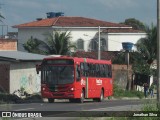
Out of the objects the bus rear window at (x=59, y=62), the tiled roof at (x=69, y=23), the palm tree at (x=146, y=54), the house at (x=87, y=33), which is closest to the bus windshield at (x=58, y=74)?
the bus rear window at (x=59, y=62)

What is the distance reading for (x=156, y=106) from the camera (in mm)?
17656

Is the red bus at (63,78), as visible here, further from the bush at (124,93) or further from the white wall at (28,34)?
the white wall at (28,34)

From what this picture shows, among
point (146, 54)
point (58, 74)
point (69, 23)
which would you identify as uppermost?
point (69, 23)

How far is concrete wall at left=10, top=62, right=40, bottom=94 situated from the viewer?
48781 millimetres

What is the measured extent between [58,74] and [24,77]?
41.7 feet

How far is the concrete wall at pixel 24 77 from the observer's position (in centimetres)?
4878

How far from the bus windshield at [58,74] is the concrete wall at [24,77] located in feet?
33.6

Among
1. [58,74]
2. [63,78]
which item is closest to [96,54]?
[63,78]

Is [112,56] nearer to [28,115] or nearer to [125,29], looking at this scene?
[125,29]

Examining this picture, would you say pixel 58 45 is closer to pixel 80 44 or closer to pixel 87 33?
pixel 80 44

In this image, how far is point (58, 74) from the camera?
38.3 meters

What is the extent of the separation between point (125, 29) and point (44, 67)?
6013 cm

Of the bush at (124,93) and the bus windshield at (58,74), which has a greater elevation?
the bus windshield at (58,74)

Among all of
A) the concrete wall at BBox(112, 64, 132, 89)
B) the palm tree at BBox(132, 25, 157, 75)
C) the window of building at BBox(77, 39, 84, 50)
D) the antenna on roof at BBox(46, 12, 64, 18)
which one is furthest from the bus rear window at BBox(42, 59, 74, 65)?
the antenna on roof at BBox(46, 12, 64, 18)
